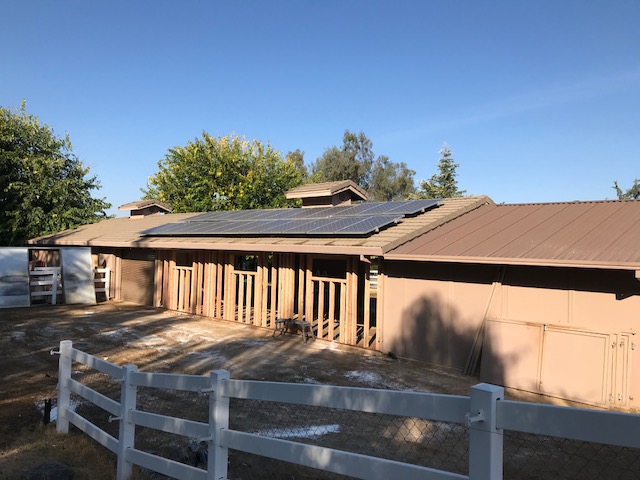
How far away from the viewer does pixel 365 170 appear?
48.3 m

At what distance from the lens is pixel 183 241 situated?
1538 cm

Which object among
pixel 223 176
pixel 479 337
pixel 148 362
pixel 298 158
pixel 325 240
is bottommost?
pixel 148 362

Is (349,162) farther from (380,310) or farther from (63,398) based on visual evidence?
(63,398)

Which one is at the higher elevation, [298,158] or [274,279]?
[298,158]

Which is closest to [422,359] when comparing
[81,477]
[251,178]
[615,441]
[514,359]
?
[514,359]

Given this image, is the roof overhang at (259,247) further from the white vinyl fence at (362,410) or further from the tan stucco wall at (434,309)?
the white vinyl fence at (362,410)

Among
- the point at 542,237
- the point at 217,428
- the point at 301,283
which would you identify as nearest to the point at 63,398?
the point at 217,428

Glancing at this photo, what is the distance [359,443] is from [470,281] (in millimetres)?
4967

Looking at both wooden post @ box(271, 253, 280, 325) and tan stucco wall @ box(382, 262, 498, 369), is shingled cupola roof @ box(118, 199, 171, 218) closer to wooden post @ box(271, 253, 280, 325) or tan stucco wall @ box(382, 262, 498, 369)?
wooden post @ box(271, 253, 280, 325)

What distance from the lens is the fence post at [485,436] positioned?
1.92m

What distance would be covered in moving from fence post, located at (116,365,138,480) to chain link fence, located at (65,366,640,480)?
15cm

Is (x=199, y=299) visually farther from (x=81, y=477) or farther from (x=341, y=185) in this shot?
(x=81, y=477)

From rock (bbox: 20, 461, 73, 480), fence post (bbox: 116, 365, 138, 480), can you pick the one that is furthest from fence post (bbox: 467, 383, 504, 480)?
rock (bbox: 20, 461, 73, 480)

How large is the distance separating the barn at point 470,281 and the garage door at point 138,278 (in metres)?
2.52
